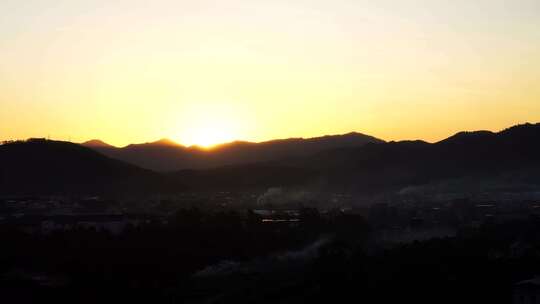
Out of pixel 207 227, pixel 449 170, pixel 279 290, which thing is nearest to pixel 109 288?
pixel 279 290

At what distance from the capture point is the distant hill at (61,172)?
3701 inches

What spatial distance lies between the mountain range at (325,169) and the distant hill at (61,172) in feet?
0.34

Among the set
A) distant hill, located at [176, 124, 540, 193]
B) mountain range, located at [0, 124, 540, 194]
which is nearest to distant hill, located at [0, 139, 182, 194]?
mountain range, located at [0, 124, 540, 194]

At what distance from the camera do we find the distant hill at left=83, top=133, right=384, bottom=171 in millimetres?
159000

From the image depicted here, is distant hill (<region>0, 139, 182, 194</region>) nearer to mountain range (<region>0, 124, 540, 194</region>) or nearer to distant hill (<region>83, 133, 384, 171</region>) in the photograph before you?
mountain range (<region>0, 124, 540, 194</region>)

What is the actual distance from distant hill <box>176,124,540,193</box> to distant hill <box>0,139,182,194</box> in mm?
14199

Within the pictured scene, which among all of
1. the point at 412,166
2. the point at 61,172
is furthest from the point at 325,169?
the point at 61,172

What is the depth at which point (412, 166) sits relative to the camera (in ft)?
372

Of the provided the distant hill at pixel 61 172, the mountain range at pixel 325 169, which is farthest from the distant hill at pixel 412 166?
the distant hill at pixel 61 172

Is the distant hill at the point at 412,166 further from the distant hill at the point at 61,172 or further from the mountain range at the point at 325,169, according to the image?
the distant hill at the point at 61,172

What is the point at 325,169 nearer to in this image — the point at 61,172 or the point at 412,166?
the point at 412,166

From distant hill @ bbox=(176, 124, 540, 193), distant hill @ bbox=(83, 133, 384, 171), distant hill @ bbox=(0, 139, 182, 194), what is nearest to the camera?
distant hill @ bbox=(0, 139, 182, 194)

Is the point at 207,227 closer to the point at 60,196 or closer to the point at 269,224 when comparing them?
the point at 269,224

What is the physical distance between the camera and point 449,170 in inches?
4274
